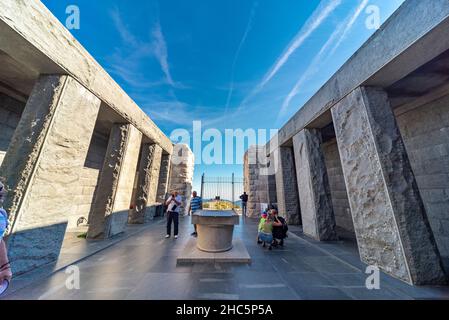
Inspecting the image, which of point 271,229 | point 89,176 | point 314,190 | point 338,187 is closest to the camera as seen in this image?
point 271,229

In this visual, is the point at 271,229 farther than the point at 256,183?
No

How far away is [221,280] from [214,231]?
1.16m

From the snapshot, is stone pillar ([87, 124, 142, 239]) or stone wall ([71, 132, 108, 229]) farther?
stone wall ([71, 132, 108, 229])

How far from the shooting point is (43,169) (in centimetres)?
300

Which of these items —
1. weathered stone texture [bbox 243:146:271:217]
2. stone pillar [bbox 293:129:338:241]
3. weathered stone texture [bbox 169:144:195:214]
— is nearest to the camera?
stone pillar [bbox 293:129:338:241]

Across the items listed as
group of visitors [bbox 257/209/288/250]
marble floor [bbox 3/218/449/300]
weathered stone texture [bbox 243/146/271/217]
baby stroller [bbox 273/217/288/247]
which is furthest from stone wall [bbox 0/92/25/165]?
weathered stone texture [bbox 243/146/271/217]

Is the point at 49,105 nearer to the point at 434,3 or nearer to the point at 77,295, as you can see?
the point at 77,295

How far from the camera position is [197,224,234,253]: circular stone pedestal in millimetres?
3684

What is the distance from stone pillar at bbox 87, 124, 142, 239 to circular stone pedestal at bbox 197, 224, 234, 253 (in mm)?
3001

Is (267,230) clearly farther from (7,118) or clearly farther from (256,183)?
(7,118)

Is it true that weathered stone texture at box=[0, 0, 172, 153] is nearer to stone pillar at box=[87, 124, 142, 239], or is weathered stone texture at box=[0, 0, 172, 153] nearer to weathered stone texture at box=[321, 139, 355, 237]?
stone pillar at box=[87, 124, 142, 239]

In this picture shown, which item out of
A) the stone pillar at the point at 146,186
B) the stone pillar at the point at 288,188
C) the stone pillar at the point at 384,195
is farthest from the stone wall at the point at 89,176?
the stone pillar at the point at 384,195

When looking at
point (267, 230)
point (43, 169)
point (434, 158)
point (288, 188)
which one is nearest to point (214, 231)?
point (267, 230)

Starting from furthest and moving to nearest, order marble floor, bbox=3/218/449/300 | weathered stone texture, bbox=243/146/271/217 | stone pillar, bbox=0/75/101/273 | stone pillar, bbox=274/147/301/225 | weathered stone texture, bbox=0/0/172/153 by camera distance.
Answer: weathered stone texture, bbox=243/146/271/217
stone pillar, bbox=274/147/301/225
stone pillar, bbox=0/75/101/273
weathered stone texture, bbox=0/0/172/153
marble floor, bbox=3/218/449/300
